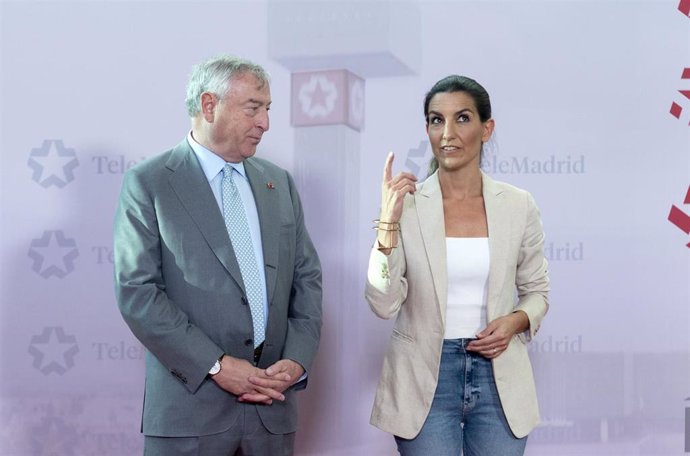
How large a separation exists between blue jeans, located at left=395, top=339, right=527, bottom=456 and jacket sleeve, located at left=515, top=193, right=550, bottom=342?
0.68ft

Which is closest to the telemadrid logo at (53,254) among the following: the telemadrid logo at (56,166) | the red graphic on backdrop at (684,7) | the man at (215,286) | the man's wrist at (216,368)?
the telemadrid logo at (56,166)

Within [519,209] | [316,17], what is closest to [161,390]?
[519,209]

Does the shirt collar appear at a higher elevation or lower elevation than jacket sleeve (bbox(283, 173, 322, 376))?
higher

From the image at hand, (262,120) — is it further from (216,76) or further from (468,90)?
(468,90)

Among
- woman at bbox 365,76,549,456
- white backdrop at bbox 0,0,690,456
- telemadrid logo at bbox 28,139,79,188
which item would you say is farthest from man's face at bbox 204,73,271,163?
telemadrid logo at bbox 28,139,79,188

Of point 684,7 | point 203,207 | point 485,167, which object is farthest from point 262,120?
point 684,7

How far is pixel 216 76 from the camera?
2518 millimetres

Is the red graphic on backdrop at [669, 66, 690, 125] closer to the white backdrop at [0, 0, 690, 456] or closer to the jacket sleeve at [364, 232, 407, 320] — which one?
the white backdrop at [0, 0, 690, 456]

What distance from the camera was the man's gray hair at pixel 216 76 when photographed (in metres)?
2.51

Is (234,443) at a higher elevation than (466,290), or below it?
below

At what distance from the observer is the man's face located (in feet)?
8.23

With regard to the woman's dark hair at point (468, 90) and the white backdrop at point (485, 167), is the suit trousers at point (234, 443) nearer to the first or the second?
the woman's dark hair at point (468, 90)

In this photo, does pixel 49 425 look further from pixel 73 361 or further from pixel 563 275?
pixel 563 275

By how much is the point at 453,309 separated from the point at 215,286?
0.65m
